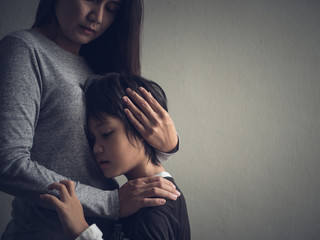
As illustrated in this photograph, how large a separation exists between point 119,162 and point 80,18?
1.42 ft

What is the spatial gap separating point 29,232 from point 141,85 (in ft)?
1.72

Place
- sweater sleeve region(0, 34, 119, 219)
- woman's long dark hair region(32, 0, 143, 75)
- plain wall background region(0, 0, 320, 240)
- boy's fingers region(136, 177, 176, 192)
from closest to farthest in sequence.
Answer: sweater sleeve region(0, 34, 119, 219) < boy's fingers region(136, 177, 176, 192) < woman's long dark hair region(32, 0, 143, 75) < plain wall background region(0, 0, 320, 240)

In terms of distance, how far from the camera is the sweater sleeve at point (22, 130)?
65cm

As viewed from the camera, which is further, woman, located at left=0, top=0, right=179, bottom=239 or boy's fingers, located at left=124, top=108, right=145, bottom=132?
boy's fingers, located at left=124, top=108, right=145, bottom=132

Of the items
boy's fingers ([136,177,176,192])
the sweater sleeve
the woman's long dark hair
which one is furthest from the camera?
the woman's long dark hair

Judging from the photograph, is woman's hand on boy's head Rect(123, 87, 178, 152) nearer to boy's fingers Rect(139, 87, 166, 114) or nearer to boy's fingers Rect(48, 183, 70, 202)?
boy's fingers Rect(139, 87, 166, 114)

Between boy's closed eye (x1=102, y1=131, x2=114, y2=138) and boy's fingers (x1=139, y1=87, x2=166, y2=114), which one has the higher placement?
boy's fingers (x1=139, y1=87, x2=166, y2=114)

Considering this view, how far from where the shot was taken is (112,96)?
2.69ft

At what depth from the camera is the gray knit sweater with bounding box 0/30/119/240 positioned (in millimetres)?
654

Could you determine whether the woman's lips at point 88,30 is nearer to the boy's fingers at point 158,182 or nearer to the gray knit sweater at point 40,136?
the gray knit sweater at point 40,136

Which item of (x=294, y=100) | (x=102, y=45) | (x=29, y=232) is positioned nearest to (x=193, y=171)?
(x=294, y=100)

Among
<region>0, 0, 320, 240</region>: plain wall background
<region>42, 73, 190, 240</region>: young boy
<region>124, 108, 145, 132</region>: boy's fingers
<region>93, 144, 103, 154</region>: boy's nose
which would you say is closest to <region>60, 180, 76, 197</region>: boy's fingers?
<region>42, 73, 190, 240</region>: young boy

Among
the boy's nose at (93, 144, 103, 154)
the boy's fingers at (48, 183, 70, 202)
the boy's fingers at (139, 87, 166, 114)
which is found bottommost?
the boy's fingers at (48, 183, 70, 202)

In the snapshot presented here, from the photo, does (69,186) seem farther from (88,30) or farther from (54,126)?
(88,30)
